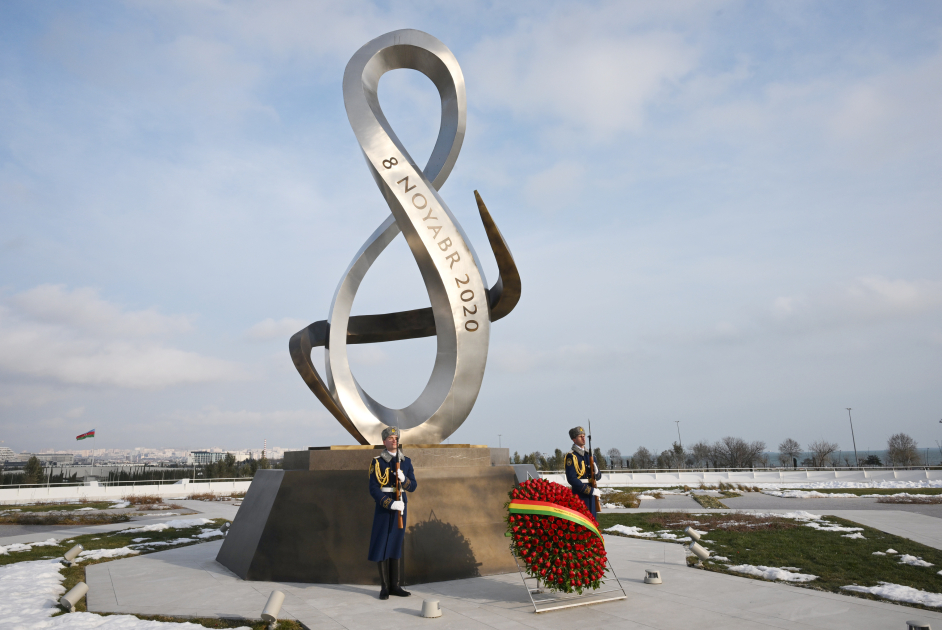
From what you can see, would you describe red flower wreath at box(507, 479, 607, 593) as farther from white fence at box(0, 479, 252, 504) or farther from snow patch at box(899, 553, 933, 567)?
white fence at box(0, 479, 252, 504)

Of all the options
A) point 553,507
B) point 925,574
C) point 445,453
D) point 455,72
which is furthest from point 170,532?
point 925,574

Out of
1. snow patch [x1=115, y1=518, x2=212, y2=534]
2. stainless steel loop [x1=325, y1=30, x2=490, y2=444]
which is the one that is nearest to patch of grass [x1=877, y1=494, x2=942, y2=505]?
stainless steel loop [x1=325, y1=30, x2=490, y2=444]

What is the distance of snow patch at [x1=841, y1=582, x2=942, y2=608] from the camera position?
5531 millimetres

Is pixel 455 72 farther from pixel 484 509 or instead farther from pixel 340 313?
pixel 484 509

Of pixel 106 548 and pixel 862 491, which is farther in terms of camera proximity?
pixel 862 491

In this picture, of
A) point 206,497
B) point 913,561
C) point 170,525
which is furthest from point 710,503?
point 206,497

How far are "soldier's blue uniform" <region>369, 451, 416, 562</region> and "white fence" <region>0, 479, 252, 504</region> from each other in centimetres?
2280

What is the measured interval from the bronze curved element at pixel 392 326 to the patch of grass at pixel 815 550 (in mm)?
4733

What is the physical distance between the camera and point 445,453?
8.10m

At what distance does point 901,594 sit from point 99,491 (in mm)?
29278

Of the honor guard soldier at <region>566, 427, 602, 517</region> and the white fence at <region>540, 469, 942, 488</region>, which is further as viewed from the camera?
the white fence at <region>540, 469, 942, 488</region>

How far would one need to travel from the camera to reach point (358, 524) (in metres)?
7.07

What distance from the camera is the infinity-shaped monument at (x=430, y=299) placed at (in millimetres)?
9039

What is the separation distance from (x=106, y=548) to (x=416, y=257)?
7.22 metres
